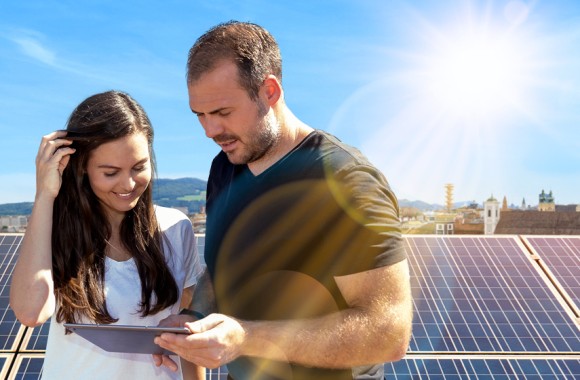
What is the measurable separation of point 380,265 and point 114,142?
1.65m

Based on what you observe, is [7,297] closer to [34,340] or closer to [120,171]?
[34,340]

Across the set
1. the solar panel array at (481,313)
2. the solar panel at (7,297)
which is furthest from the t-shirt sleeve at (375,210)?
the solar panel at (7,297)

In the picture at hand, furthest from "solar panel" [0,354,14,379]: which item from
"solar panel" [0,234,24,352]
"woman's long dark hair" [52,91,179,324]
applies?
"woman's long dark hair" [52,91,179,324]

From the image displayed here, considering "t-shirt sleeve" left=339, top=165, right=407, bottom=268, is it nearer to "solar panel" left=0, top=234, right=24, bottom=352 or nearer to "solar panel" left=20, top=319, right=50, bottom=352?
"solar panel" left=20, top=319, right=50, bottom=352

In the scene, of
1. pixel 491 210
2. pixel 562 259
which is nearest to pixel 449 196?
pixel 491 210

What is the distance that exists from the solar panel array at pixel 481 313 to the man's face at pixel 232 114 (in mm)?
5056

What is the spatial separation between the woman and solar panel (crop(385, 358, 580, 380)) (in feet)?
15.6

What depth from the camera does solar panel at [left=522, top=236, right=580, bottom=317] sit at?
9.29m

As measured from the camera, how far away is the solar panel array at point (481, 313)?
7.91 m

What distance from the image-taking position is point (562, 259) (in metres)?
9.70

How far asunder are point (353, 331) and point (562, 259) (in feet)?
26.4

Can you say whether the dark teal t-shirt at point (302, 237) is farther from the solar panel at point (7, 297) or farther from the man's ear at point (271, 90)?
the solar panel at point (7, 297)

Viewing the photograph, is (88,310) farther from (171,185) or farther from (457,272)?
(171,185)

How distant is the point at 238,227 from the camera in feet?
10.4
